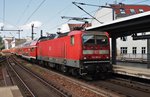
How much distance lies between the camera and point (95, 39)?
18172mm

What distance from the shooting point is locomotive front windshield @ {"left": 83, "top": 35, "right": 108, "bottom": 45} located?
17.9 meters

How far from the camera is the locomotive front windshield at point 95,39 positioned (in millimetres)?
17888

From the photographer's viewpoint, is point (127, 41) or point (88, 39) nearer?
point (88, 39)

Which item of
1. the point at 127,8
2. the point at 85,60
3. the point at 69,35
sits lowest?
the point at 85,60

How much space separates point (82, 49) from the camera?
57.8ft

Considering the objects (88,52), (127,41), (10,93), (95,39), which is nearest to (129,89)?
(88,52)

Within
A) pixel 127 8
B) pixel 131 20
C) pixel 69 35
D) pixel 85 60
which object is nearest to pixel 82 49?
pixel 85 60

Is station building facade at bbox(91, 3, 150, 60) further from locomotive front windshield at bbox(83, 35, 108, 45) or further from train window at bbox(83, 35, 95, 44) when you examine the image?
train window at bbox(83, 35, 95, 44)

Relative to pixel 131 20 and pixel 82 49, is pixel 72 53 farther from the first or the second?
pixel 131 20

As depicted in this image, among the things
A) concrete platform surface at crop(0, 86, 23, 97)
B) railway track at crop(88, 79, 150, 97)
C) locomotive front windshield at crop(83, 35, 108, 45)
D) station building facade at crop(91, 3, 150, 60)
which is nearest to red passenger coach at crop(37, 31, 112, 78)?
locomotive front windshield at crop(83, 35, 108, 45)

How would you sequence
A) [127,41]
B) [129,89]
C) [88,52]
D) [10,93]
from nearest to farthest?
[10,93]
[129,89]
[88,52]
[127,41]

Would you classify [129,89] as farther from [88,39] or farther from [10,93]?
[10,93]

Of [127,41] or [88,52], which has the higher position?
[127,41]

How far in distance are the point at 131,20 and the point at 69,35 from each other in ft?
14.6
